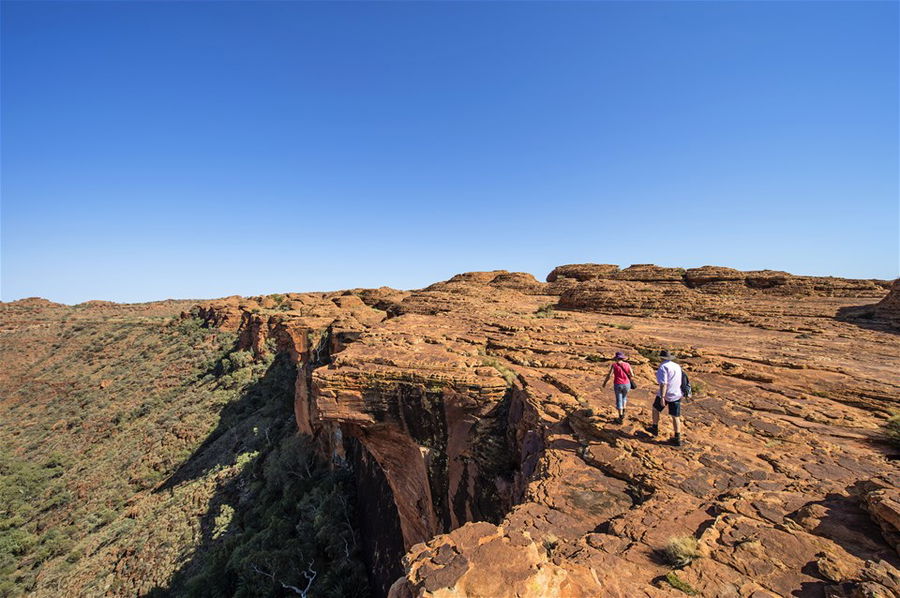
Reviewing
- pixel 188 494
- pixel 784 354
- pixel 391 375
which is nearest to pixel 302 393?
pixel 188 494

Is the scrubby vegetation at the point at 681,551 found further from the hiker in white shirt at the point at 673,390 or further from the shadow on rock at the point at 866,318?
the shadow on rock at the point at 866,318

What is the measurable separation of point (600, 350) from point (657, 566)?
8.55 m

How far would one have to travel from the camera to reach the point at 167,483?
25266 mm

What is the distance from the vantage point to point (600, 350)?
11.7m

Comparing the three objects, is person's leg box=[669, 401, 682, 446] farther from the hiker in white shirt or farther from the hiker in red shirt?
the hiker in red shirt

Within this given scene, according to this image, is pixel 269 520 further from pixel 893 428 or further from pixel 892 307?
pixel 892 307

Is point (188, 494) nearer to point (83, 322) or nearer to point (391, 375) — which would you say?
point (391, 375)

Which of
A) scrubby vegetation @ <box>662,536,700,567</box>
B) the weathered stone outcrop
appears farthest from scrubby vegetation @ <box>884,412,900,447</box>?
the weathered stone outcrop

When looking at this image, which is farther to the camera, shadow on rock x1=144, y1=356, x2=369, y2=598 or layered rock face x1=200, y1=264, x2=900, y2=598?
shadow on rock x1=144, y1=356, x2=369, y2=598

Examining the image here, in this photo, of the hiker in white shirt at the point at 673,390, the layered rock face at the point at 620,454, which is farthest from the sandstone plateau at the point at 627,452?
the hiker in white shirt at the point at 673,390

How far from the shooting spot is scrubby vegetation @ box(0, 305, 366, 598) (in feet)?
54.6

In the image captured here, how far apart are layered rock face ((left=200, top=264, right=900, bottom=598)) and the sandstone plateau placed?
33 mm

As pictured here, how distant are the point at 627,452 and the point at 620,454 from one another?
0.52 feet

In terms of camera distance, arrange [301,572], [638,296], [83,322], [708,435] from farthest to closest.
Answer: [83,322], [638,296], [301,572], [708,435]
